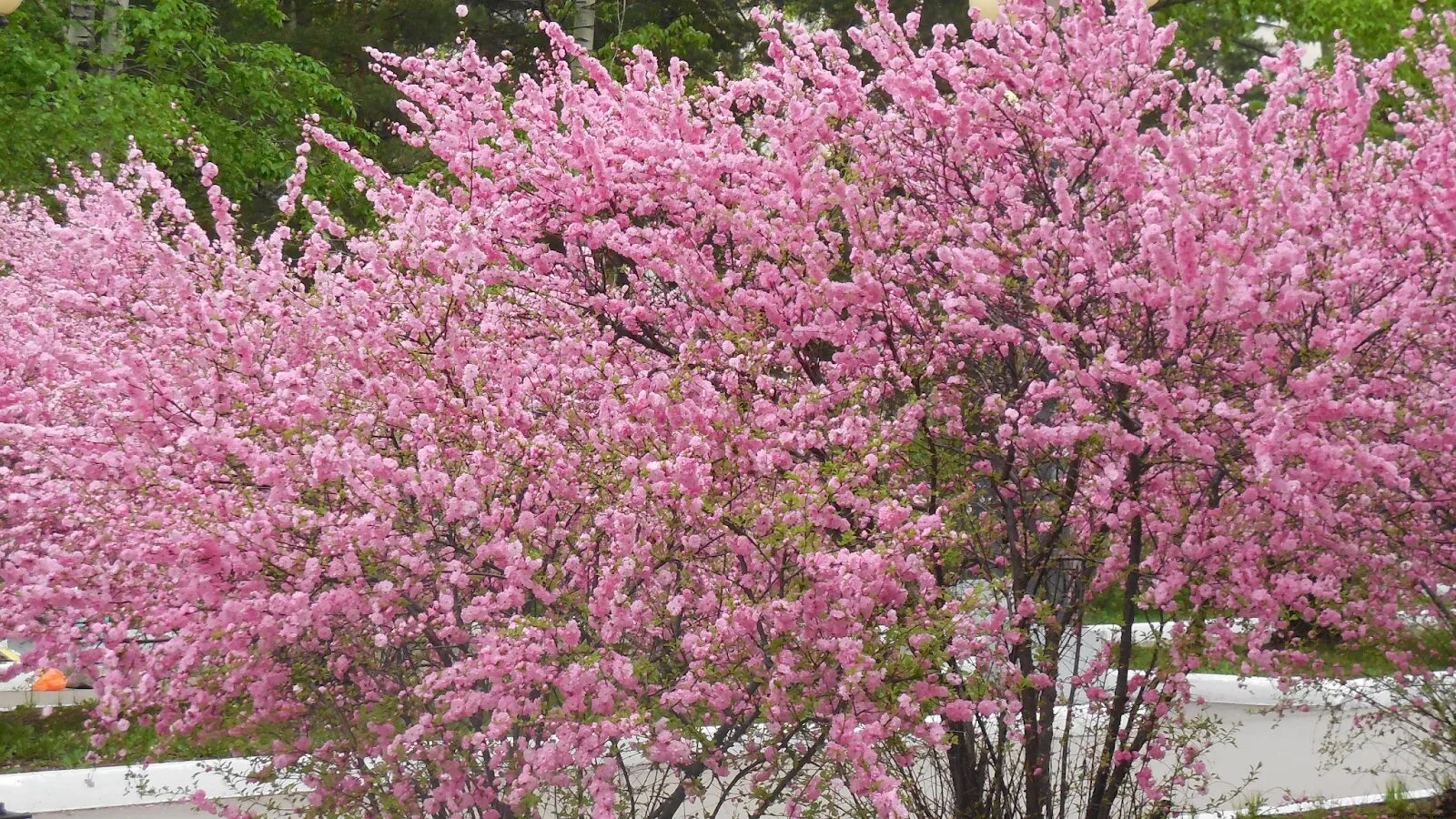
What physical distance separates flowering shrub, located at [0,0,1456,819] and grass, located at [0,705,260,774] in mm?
2046

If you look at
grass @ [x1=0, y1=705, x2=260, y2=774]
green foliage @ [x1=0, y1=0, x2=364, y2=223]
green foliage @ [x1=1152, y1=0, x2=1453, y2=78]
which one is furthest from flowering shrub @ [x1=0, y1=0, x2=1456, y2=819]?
green foliage @ [x1=1152, y1=0, x2=1453, y2=78]

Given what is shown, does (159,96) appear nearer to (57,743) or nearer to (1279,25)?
(57,743)

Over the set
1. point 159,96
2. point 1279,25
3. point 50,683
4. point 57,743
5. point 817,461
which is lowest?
point 57,743

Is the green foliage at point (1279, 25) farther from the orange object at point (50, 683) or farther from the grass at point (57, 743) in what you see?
the grass at point (57, 743)

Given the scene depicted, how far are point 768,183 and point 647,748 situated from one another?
274 centimetres

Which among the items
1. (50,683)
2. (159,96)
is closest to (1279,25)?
(159,96)

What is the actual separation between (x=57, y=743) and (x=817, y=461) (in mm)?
6053

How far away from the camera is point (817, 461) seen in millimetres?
5457

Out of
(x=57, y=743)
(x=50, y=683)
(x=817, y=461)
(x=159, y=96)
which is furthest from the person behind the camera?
(x=159, y=96)

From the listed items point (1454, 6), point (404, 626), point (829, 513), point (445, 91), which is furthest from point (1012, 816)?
point (1454, 6)

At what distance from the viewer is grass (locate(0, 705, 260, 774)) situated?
26.0ft

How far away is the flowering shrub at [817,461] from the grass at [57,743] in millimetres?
2046

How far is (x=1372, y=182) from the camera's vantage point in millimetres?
5781

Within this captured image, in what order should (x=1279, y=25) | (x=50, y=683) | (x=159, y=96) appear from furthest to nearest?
(x=1279, y=25)
(x=159, y=96)
(x=50, y=683)
